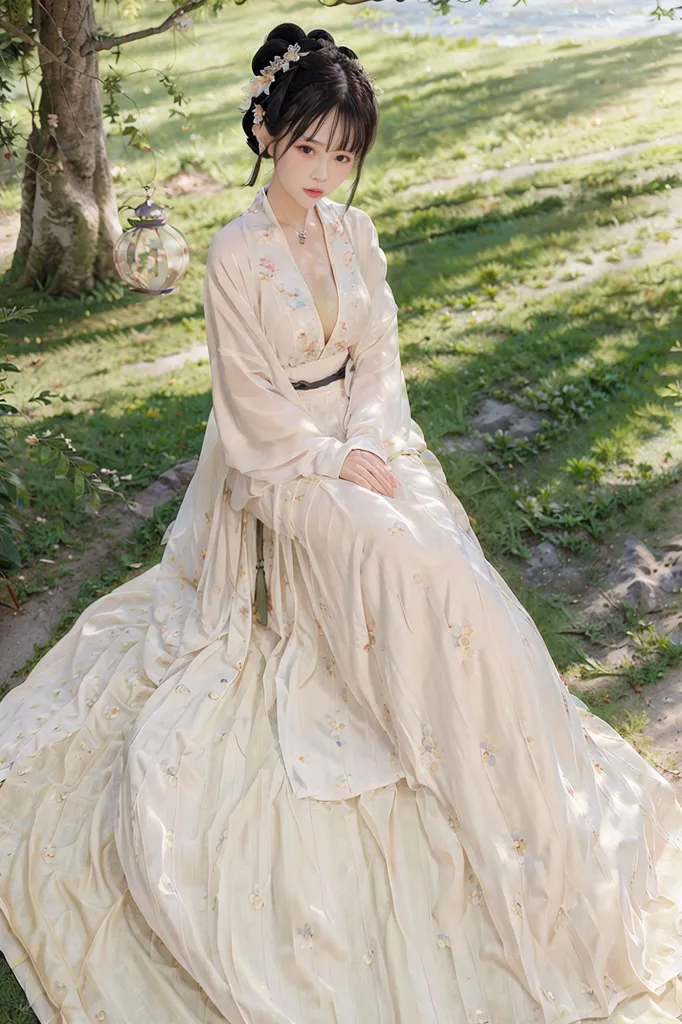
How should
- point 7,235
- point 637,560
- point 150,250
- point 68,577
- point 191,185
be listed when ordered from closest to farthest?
point 150,250
point 637,560
point 68,577
point 7,235
point 191,185

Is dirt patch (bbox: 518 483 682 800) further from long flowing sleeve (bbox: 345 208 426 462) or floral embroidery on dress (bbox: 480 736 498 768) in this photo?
long flowing sleeve (bbox: 345 208 426 462)

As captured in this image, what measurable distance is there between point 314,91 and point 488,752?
6.06ft

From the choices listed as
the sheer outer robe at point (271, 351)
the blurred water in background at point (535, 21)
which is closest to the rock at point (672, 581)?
the sheer outer robe at point (271, 351)

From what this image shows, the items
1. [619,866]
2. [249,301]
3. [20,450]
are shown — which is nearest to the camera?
[619,866]

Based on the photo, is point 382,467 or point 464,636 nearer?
point 464,636

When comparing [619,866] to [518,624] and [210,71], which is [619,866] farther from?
[210,71]

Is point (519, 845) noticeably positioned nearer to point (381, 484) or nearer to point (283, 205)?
point (381, 484)

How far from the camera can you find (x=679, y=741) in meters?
3.52

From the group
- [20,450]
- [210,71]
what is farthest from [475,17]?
[20,450]

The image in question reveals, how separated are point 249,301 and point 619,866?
1891 millimetres

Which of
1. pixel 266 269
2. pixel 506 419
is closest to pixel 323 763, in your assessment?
pixel 266 269

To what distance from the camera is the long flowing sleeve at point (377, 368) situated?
3346 millimetres

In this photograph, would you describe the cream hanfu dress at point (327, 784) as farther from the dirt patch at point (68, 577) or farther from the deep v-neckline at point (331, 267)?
the dirt patch at point (68, 577)

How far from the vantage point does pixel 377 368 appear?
136 inches
